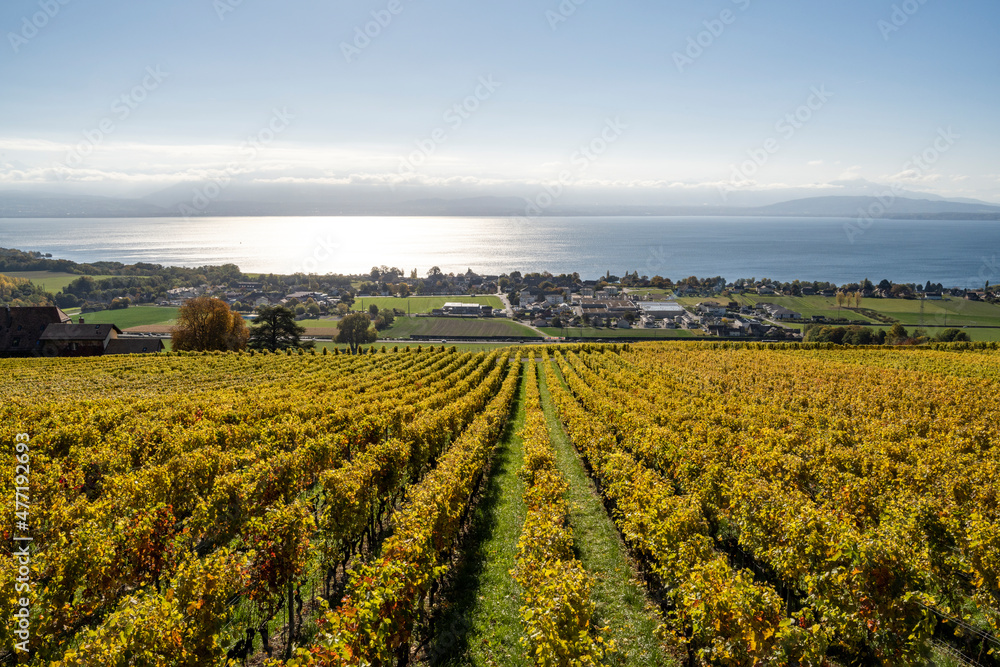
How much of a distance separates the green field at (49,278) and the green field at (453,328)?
114 m

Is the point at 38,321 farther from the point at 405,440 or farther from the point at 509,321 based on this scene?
the point at 509,321

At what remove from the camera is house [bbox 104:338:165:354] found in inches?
2078

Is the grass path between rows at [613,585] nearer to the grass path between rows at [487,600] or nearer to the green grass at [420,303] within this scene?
the grass path between rows at [487,600]

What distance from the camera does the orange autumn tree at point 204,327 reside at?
57.7 metres

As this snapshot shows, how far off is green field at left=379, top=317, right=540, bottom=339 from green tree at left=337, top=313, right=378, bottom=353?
489 inches

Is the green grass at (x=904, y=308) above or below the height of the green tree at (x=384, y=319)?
above

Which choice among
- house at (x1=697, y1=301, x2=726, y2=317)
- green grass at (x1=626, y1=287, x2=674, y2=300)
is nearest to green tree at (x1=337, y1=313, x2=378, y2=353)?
house at (x1=697, y1=301, x2=726, y2=317)

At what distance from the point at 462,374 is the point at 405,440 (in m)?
21.8

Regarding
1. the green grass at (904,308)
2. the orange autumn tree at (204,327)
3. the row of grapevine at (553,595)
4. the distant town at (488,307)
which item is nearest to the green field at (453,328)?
the distant town at (488,307)

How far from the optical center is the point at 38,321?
2072 inches

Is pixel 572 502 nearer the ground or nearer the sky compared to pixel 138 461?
nearer the ground

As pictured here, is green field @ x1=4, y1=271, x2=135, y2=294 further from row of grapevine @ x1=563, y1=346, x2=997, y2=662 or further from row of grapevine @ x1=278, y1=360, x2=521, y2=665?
row of grapevine @ x1=563, y1=346, x2=997, y2=662

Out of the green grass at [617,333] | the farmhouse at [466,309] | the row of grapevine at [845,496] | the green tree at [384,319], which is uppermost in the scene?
the row of grapevine at [845,496]

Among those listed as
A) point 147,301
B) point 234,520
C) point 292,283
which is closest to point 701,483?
point 234,520
